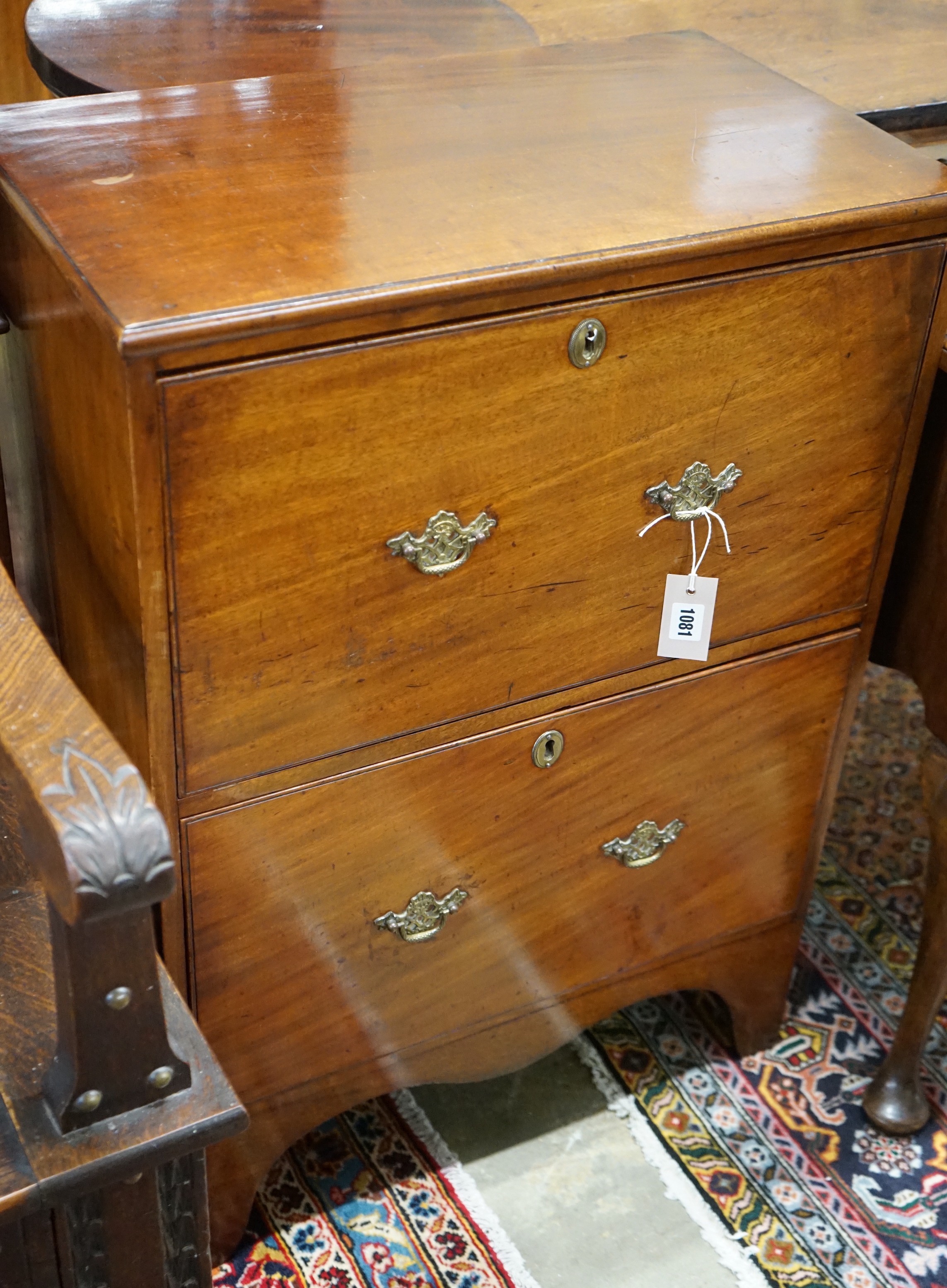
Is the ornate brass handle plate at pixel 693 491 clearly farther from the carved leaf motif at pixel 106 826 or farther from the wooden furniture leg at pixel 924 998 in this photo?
the carved leaf motif at pixel 106 826

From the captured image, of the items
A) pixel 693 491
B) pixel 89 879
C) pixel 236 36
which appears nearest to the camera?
pixel 89 879

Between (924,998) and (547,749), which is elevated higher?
(547,749)

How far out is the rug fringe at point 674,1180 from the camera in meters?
1.39

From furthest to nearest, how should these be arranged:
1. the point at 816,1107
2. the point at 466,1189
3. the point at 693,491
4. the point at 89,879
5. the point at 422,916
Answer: the point at 816,1107 < the point at 466,1189 < the point at 422,916 < the point at 693,491 < the point at 89,879

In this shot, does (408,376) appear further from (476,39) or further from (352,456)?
(476,39)

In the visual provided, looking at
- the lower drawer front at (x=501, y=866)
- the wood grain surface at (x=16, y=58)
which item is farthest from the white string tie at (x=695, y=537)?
the wood grain surface at (x=16, y=58)

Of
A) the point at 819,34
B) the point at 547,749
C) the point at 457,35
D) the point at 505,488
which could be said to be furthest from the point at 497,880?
the point at 819,34

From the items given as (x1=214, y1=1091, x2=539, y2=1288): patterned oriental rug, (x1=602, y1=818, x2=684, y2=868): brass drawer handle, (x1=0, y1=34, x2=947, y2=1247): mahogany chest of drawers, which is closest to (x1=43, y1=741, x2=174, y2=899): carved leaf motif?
(x1=0, y1=34, x2=947, y2=1247): mahogany chest of drawers

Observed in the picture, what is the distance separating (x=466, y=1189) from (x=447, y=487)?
778 mm

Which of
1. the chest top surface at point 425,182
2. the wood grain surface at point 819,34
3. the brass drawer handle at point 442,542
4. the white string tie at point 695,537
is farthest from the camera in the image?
the wood grain surface at point 819,34

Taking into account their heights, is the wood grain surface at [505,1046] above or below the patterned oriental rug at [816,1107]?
above

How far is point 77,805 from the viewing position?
0.70 metres

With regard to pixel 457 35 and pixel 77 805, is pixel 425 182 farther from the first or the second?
pixel 77 805

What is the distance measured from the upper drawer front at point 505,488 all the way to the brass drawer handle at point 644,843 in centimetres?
19
